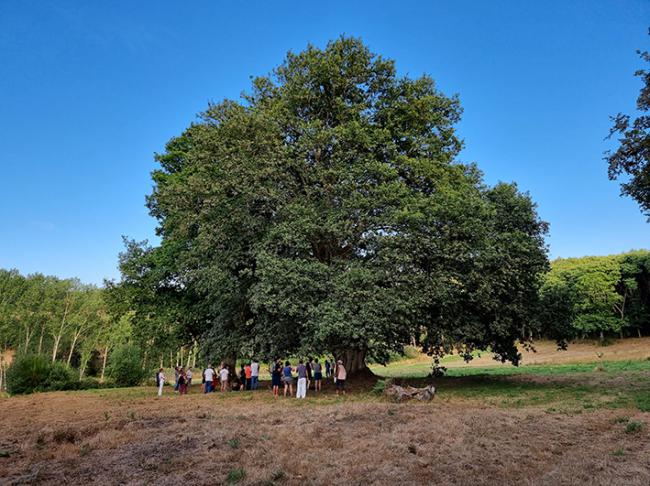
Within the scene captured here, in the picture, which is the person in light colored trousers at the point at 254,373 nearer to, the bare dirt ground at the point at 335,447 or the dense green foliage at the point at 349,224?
the dense green foliage at the point at 349,224

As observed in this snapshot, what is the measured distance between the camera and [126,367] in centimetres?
3609

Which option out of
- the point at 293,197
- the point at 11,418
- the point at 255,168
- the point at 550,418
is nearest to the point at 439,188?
the point at 293,197

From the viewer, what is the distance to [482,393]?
19406mm

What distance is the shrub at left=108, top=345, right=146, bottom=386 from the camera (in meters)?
35.9

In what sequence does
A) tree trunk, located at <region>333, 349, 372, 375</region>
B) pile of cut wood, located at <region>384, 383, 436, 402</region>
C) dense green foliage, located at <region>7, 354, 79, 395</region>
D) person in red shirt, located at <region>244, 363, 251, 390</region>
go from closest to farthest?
pile of cut wood, located at <region>384, 383, 436, 402</region>, tree trunk, located at <region>333, 349, 372, 375</region>, person in red shirt, located at <region>244, 363, 251, 390</region>, dense green foliage, located at <region>7, 354, 79, 395</region>

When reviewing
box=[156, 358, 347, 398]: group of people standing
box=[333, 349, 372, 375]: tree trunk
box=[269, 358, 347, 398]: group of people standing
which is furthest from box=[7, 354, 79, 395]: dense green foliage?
box=[333, 349, 372, 375]: tree trunk

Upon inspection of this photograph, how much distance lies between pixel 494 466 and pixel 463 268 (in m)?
12.5

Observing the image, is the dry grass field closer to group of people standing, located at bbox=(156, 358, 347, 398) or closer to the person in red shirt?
group of people standing, located at bbox=(156, 358, 347, 398)

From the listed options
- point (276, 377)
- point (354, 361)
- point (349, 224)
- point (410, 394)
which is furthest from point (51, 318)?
point (410, 394)

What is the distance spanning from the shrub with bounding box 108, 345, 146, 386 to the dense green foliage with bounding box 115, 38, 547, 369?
14087 millimetres

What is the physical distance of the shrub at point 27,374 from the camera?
28344 millimetres

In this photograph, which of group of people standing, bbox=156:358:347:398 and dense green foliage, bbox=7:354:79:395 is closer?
group of people standing, bbox=156:358:347:398

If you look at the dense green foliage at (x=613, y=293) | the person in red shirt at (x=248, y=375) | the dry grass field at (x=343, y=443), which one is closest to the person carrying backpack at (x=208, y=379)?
the person in red shirt at (x=248, y=375)

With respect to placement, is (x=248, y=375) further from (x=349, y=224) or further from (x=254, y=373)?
(x=349, y=224)
